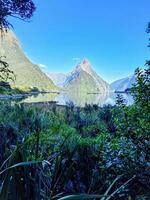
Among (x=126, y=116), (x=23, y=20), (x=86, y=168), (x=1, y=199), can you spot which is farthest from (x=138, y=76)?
(x=23, y=20)

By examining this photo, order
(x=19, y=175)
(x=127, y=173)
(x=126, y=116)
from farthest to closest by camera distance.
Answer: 1. (x=126, y=116)
2. (x=127, y=173)
3. (x=19, y=175)

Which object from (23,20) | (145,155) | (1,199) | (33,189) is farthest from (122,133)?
(23,20)

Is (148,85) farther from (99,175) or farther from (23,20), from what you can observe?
(23,20)

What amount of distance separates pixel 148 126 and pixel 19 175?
2352 millimetres

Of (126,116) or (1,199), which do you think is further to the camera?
(126,116)

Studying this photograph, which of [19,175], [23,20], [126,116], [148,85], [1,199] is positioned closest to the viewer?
[1,199]

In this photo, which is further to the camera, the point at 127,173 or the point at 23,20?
the point at 23,20

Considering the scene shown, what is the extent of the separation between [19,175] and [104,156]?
7.76 ft

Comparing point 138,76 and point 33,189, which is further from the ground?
point 138,76

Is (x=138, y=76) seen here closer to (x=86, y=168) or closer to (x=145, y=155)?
(x=145, y=155)

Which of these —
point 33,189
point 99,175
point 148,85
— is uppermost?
point 148,85

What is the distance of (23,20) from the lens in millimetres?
13797

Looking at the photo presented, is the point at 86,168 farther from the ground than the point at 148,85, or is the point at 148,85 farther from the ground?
the point at 148,85

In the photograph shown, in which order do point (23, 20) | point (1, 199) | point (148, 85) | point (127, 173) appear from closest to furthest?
point (1, 199) < point (127, 173) < point (148, 85) < point (23, 20)
